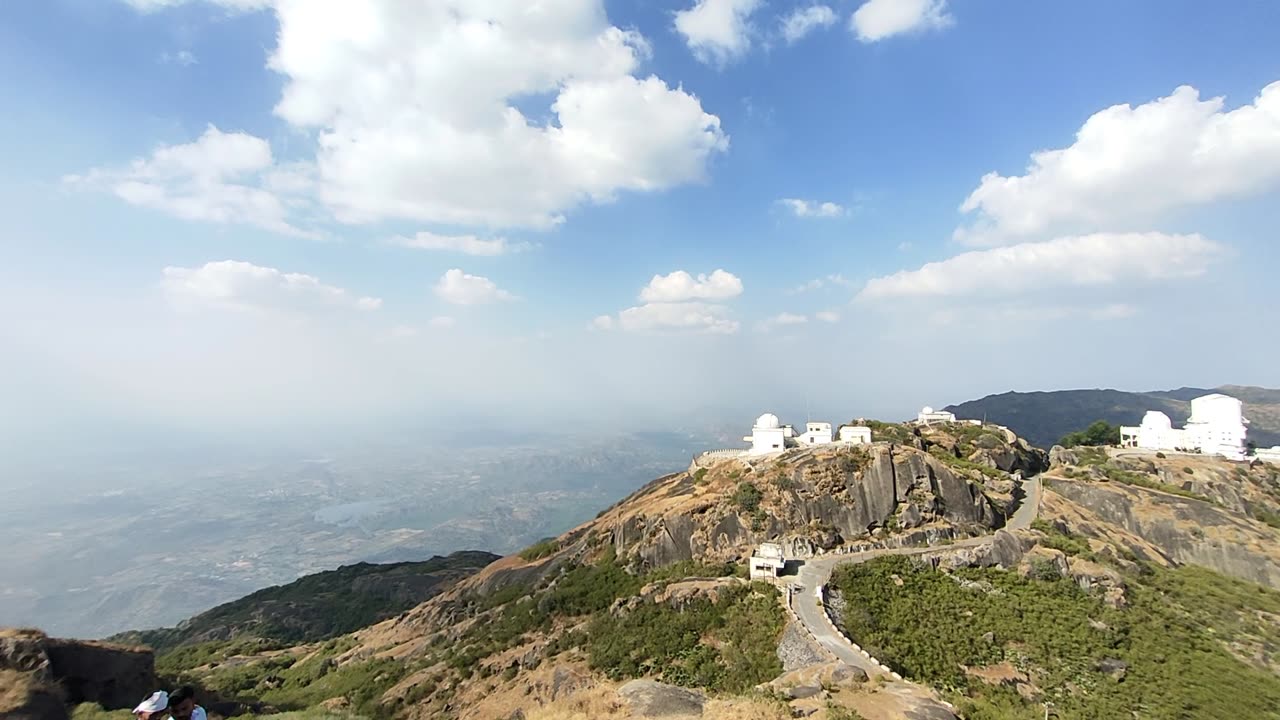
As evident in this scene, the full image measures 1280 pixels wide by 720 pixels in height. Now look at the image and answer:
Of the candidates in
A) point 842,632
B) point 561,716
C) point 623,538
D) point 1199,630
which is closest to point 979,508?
point 1199,630

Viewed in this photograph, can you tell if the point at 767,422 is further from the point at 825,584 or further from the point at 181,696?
the point at 181,696

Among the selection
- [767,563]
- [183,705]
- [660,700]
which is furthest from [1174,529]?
[183,705]

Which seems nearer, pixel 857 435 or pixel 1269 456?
pixel 857 435

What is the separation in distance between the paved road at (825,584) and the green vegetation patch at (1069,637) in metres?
1.39

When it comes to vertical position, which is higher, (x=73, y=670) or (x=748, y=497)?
(x=748, y=497)

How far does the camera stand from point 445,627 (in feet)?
161

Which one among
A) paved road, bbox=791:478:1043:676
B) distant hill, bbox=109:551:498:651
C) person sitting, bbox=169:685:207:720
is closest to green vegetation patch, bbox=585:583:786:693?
paved road, bbox=791:478:1043:676

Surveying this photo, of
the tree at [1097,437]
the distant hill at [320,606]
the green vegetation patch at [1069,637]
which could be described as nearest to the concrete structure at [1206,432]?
the tree at [1097,437]

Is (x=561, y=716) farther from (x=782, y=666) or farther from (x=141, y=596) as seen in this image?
(x=141, y=596)

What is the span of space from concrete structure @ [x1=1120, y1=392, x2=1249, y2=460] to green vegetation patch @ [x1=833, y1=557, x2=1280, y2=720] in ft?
136

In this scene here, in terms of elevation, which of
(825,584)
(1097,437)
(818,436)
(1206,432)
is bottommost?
(825,584)

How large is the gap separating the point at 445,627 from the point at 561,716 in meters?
31.0

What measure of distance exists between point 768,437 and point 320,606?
66.5 metres

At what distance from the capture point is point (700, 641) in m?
34.3
